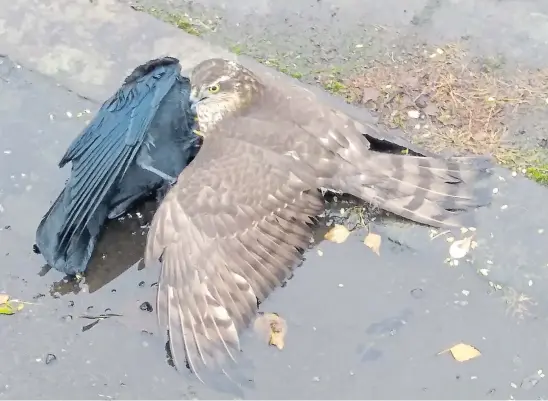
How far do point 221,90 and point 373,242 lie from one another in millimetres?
969

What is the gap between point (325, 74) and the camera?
4449 mm

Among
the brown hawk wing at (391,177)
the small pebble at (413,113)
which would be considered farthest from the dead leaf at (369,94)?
the brown hawk wing at (391,177)

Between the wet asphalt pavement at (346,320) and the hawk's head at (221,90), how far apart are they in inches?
21.1

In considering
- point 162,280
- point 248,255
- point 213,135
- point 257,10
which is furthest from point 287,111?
point 257,10

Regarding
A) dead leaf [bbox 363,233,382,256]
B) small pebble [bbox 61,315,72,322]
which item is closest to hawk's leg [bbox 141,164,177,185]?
small pebble [bbox 61,315,72,322]

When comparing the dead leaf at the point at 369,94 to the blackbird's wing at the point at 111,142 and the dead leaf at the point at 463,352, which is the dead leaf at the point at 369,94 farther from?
the dead leaf at the point at 463,352

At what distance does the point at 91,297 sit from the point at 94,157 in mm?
601

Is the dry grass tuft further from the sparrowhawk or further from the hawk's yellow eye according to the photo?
the hawk's yellow eye

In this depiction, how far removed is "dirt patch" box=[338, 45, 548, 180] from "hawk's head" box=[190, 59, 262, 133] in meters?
0.59

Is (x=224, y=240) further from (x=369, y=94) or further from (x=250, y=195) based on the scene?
(x=369, y=94)

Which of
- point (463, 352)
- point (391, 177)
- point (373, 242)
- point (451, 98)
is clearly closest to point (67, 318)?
point (373, 242)

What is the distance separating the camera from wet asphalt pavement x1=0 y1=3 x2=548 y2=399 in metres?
3.40

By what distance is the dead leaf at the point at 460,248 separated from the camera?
368cm

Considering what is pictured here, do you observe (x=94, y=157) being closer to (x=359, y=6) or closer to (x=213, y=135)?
(x=213, y=135)
